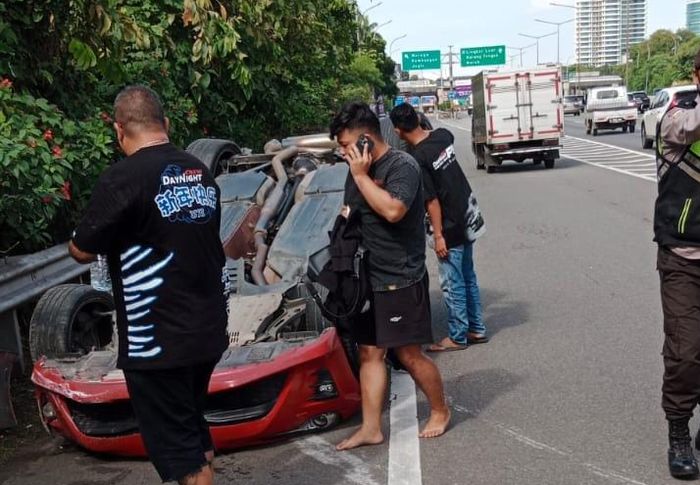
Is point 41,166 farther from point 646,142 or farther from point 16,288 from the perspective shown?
point 646,142

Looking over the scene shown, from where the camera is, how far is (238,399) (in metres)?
4.53

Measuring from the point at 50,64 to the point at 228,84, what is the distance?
5.25 m

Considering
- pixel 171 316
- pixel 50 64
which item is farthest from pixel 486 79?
pixel 171 316

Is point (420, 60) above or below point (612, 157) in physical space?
above

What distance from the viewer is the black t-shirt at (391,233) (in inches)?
172

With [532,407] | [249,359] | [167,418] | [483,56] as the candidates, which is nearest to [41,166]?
[249,359]

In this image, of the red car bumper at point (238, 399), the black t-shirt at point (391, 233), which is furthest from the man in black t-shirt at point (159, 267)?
the black t-shirt at point (391, 233)

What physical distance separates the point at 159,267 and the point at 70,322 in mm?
2137

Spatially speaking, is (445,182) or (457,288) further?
(457,288)

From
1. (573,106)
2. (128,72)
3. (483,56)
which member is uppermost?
(483,56)

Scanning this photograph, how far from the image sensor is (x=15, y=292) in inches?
217

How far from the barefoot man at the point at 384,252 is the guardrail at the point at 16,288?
202 centimetres

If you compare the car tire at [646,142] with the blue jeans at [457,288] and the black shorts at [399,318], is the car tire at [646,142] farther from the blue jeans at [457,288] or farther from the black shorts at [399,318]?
the black shorts at [399,318]

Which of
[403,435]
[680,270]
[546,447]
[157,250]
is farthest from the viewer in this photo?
[403,435]
